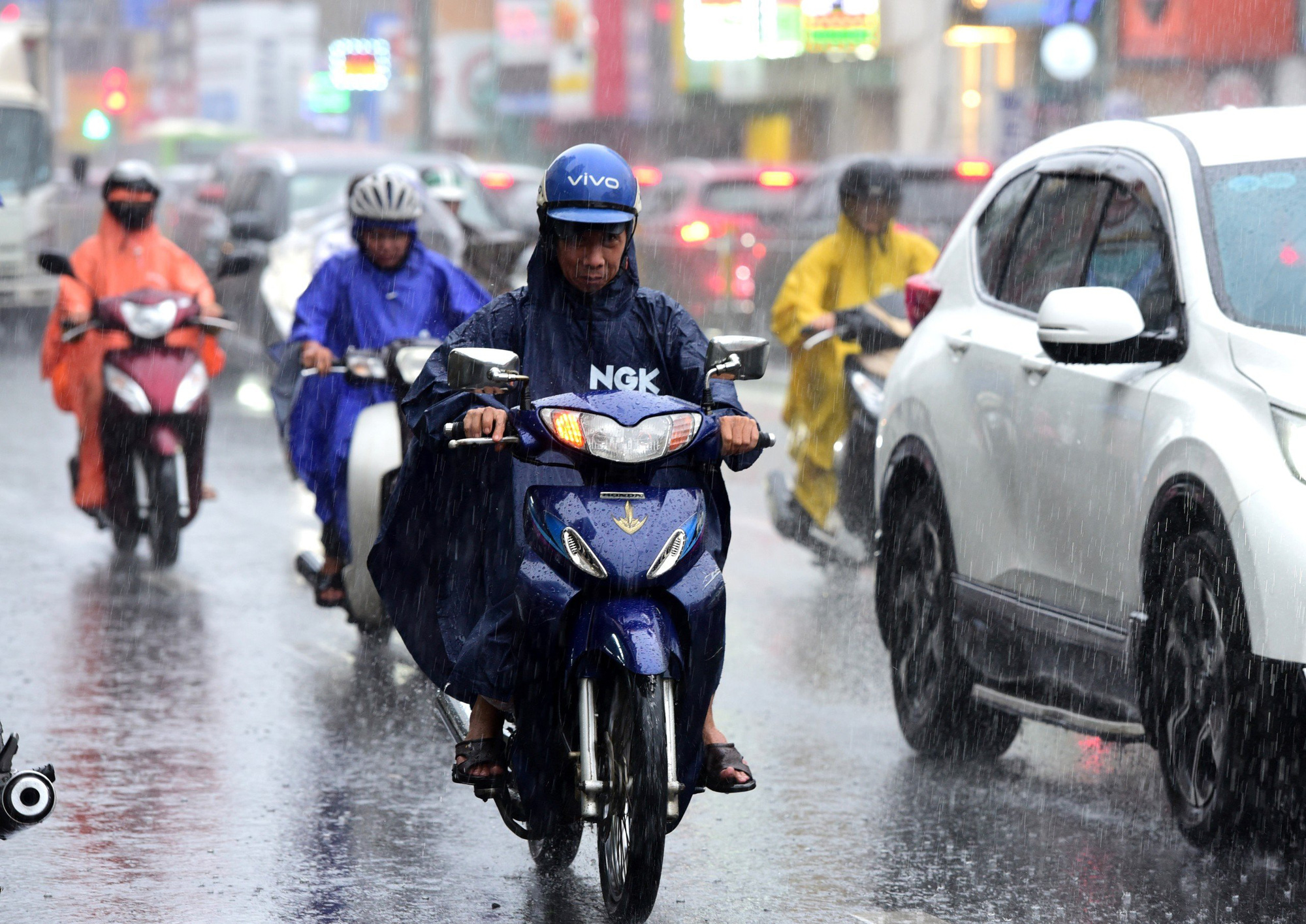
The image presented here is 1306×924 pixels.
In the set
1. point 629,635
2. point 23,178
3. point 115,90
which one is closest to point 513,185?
point 23,178

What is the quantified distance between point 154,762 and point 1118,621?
2.84 meters

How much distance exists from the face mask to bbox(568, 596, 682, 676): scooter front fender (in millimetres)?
6948

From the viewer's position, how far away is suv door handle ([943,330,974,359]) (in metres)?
7.36

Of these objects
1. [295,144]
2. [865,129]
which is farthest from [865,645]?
[865,129]

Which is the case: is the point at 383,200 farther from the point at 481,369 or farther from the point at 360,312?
the point at 481,369

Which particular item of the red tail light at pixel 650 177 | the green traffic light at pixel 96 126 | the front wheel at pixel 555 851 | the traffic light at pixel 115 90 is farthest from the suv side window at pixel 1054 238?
the traffic light at pixel 115 90

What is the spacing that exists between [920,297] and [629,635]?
3.17 metres

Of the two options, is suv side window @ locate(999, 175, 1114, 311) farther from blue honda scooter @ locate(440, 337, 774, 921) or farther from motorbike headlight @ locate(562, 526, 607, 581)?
motorbike headlight @ locate(562, 526, 607, 581)

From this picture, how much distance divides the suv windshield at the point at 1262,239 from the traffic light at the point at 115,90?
4228 cm

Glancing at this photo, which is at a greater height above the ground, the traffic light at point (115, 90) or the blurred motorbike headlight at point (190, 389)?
the traffic light at point (115, 90)

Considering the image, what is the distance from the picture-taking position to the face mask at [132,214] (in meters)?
11.8

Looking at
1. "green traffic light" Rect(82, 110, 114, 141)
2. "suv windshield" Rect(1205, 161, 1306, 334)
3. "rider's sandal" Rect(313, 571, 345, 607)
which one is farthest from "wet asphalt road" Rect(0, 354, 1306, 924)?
"green traffic light" Rect(82, 110, 114, 141)

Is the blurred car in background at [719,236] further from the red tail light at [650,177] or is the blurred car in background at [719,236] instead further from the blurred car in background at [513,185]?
the red tail light at [650,177]

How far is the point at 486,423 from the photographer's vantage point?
5.38m
